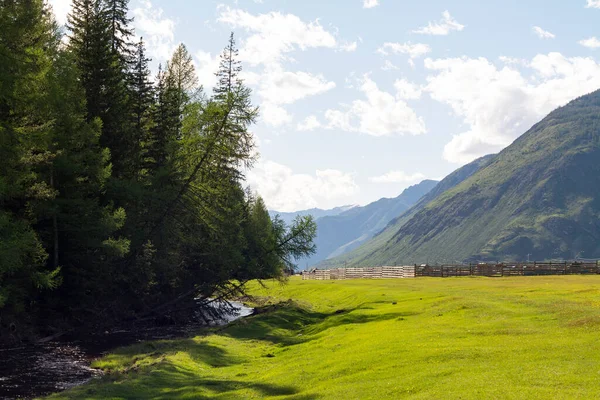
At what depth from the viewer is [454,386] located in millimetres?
21156

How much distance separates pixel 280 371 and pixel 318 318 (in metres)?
31.1

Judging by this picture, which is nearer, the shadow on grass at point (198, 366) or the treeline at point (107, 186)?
the shadow on grass at point (198, 366)

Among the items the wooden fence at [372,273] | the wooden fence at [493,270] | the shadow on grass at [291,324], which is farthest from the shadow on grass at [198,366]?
the wooden fence at [372,273]

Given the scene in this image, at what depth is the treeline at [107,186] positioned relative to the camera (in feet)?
135

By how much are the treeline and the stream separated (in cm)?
334

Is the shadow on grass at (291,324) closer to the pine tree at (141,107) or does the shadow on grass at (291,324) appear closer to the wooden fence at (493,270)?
the pine tree at (141,107)

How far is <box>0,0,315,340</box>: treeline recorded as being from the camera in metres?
41.1

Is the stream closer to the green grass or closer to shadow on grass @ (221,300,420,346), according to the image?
the green grass

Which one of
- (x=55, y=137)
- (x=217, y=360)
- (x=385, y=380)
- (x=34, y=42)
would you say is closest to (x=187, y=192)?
(x=55, y=137)

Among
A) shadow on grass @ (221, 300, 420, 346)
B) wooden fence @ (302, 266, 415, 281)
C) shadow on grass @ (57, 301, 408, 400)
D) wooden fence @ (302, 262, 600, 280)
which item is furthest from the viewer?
wooden fence @ (302, 266, 415, 281)

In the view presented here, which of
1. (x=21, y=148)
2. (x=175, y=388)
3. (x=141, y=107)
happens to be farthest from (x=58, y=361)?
(x=141, y=107)

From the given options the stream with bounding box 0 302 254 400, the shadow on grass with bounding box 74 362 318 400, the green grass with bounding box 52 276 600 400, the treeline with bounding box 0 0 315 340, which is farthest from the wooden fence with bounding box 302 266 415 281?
the shadow on grass with bounding box 74 362 318 400

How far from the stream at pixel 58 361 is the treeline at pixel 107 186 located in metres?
3.34

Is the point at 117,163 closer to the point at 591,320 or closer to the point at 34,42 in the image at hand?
the point at 34,42
